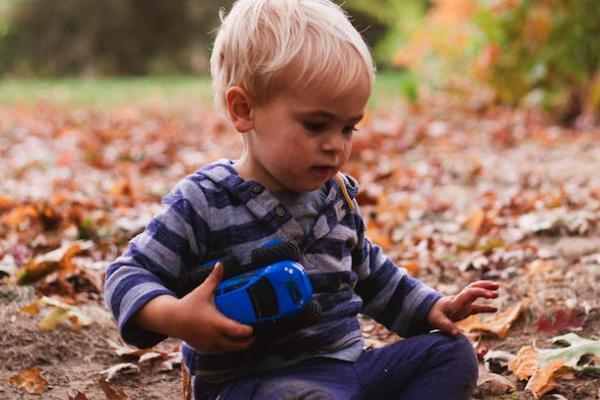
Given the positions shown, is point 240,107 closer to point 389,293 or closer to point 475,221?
point 389,293

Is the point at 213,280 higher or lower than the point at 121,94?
higher

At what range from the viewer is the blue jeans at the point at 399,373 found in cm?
201

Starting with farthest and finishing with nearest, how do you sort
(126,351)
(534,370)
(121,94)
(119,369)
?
(121,94) < (126,351) < (119,369) < (534,370)

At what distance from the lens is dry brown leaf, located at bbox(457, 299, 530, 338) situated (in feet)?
9.50

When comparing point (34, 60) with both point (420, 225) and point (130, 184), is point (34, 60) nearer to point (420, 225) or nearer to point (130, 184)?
point (130, 184)

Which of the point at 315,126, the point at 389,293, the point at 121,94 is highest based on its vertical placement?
the point at 315,126

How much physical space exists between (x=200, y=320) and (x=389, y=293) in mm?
742

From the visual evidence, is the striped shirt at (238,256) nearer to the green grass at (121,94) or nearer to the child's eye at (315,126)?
the child's eye at (315,126)

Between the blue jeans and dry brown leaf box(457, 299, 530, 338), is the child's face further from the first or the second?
dry brown leaf box(457, 299, 530, 338)

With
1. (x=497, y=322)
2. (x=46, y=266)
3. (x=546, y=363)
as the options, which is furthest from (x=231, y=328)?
(x=46, y=266)

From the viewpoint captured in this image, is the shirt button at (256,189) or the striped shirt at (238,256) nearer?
the striped shirt at (238,256)

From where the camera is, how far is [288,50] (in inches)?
76.9

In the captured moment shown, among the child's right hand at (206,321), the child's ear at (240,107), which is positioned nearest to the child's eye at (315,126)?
the child's ear at (240,107)

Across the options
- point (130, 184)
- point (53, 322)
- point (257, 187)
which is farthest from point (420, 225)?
point (257, 187)
